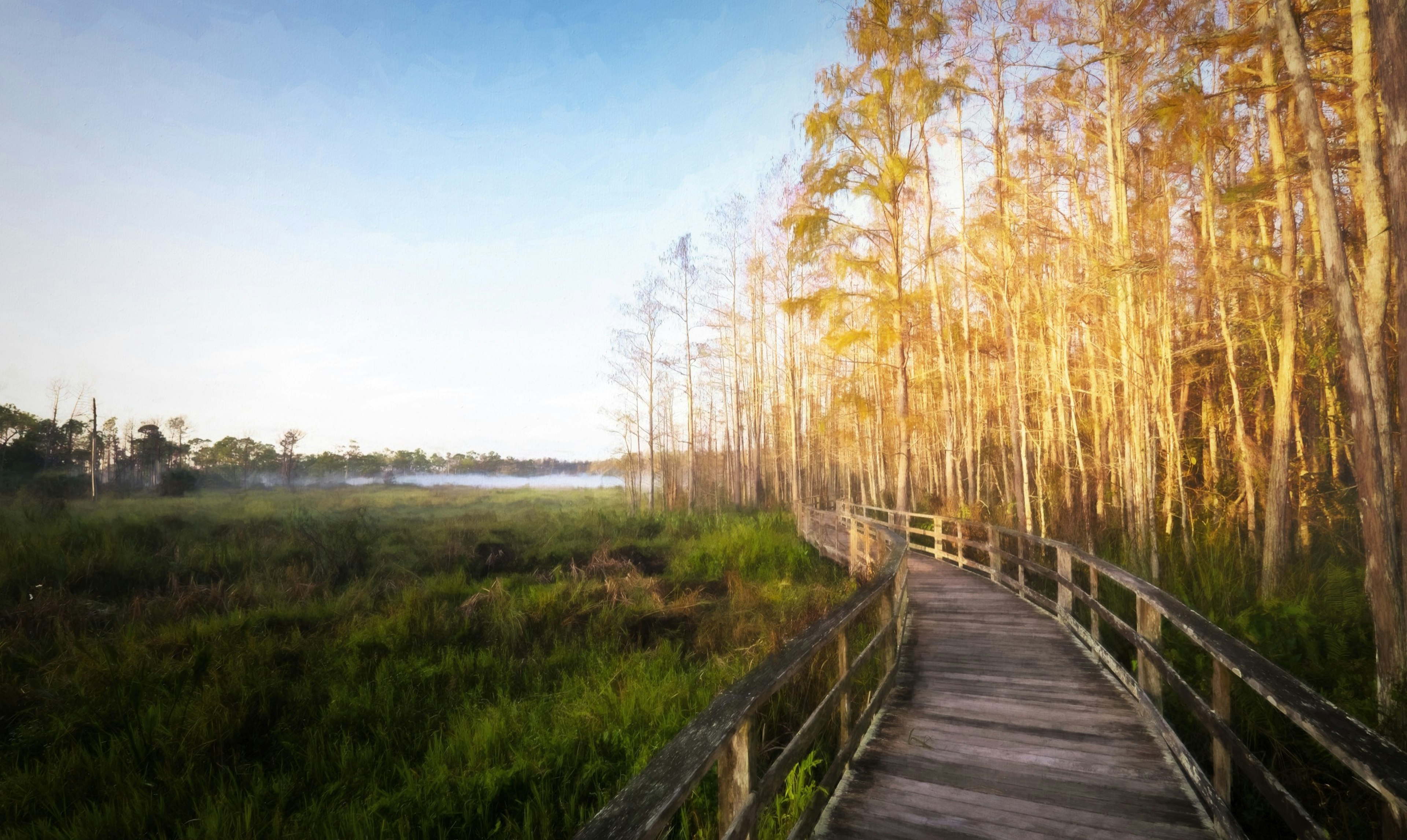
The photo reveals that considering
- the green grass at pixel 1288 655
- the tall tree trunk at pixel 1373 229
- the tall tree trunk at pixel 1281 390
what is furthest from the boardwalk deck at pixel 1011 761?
the tall tree trunk at pixel 1281 390

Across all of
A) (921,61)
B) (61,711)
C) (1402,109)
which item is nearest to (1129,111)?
(921,61)

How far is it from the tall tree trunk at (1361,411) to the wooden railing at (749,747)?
3.45 metres

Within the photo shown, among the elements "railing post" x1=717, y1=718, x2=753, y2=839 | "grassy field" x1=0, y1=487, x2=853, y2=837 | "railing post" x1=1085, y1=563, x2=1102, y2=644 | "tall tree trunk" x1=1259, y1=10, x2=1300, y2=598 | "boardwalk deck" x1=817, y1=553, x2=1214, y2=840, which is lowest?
"grassy field" x1=0, y1=487, x2=853, y2=837

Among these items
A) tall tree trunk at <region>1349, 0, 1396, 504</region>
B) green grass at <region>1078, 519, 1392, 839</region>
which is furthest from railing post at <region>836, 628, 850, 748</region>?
tall tree trunk at <region>1349, 0, 1396, 504</region>

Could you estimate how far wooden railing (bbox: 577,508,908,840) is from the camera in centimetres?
155

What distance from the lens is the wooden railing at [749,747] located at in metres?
1.55

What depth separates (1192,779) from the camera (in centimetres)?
323

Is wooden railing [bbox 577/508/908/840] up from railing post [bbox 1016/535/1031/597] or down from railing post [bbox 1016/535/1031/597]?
up

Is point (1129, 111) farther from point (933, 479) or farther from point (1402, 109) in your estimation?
point (933, 479)

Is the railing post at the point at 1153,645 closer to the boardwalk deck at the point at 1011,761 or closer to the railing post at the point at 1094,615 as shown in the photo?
the boardwalk deck at the point at 1011,761

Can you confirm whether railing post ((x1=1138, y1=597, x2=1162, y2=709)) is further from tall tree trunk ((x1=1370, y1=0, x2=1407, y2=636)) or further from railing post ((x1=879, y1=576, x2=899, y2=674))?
railing post ((x1=879, y1=576, x2=899, y2=674))

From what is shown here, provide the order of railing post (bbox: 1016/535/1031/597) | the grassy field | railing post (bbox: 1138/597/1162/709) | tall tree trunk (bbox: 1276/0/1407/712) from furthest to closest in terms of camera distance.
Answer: railing post (bbox: 1016/535/1031/597), the grassy field, tall tree trunk (bbox: 1276/0/1407/712), railing post (bbox: 1138/597/1162/709)

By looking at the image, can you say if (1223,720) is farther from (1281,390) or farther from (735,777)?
(1281,390)

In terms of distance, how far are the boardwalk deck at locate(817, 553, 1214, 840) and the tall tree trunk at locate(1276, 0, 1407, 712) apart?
183 cm
